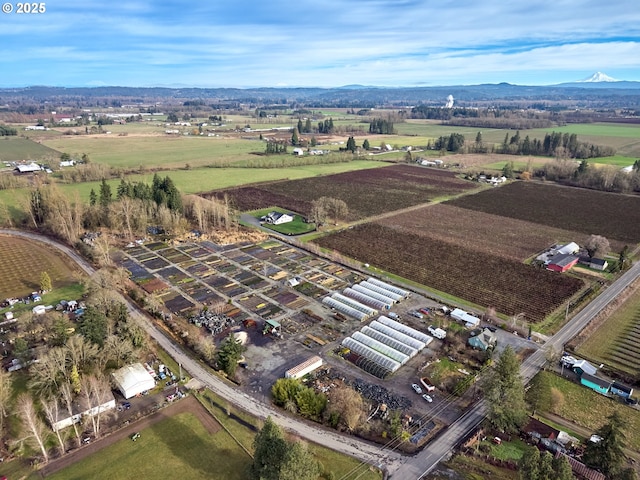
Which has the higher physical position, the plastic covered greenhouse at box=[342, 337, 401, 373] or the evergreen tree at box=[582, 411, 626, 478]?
the evergreen tree at box=[582, 411, 626, 478]

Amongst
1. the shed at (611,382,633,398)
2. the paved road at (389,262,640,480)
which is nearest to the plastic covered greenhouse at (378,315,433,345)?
the paved road at (389,262,640,480)

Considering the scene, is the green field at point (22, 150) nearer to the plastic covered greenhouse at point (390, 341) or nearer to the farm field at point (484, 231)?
the farm field at point (484, 231)

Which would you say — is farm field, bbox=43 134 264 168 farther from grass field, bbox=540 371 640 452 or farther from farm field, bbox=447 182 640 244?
grass field, bbox=540 371 640 452

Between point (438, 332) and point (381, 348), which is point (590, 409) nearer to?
point (438, 332)

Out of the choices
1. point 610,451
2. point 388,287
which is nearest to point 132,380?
point 388,287

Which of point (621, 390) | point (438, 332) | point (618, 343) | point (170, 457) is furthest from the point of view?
point (438, 332)

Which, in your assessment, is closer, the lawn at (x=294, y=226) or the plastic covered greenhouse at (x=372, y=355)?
the plastic covered greenhouse at (x=372, y=355)

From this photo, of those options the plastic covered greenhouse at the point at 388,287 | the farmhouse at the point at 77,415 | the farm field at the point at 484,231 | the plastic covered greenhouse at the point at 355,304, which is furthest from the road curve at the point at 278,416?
the farm field at the point at 484,231
